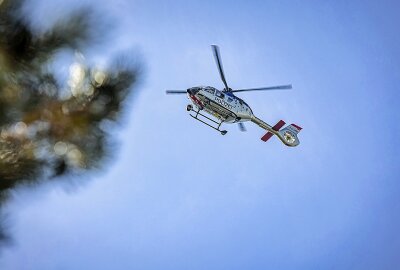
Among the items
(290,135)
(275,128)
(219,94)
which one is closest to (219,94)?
(219,94)

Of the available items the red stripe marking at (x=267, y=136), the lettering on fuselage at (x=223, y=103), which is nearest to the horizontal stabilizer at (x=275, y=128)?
the red stripe marking at (x=267, y=136)

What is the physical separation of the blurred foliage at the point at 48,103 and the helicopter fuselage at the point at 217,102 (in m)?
14.4

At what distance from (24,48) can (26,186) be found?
780 millimetres

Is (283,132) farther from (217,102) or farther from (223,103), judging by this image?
(217,102)

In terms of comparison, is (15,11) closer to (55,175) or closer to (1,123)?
(1,123)

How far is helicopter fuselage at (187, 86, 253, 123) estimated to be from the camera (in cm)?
1705

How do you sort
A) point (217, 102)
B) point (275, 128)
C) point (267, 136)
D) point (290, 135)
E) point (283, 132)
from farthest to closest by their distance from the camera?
point (290, 135) → point (283, 132) → point (275, 128) → point (267, 136) → point (217, 102)

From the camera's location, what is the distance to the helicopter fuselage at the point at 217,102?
1705cm

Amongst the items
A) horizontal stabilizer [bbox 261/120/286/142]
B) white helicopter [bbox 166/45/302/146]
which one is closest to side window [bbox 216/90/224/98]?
white helicopter [bbox 166/45/302/146]

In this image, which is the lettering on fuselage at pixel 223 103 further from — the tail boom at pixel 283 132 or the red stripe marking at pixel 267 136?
the red stripe marking at pixel 267 136

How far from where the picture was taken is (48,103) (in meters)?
2.38

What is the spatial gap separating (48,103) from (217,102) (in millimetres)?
14860

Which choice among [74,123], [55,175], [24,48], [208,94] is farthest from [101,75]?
[208,94]

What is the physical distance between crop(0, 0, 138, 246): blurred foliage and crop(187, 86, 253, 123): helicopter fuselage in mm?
14436
